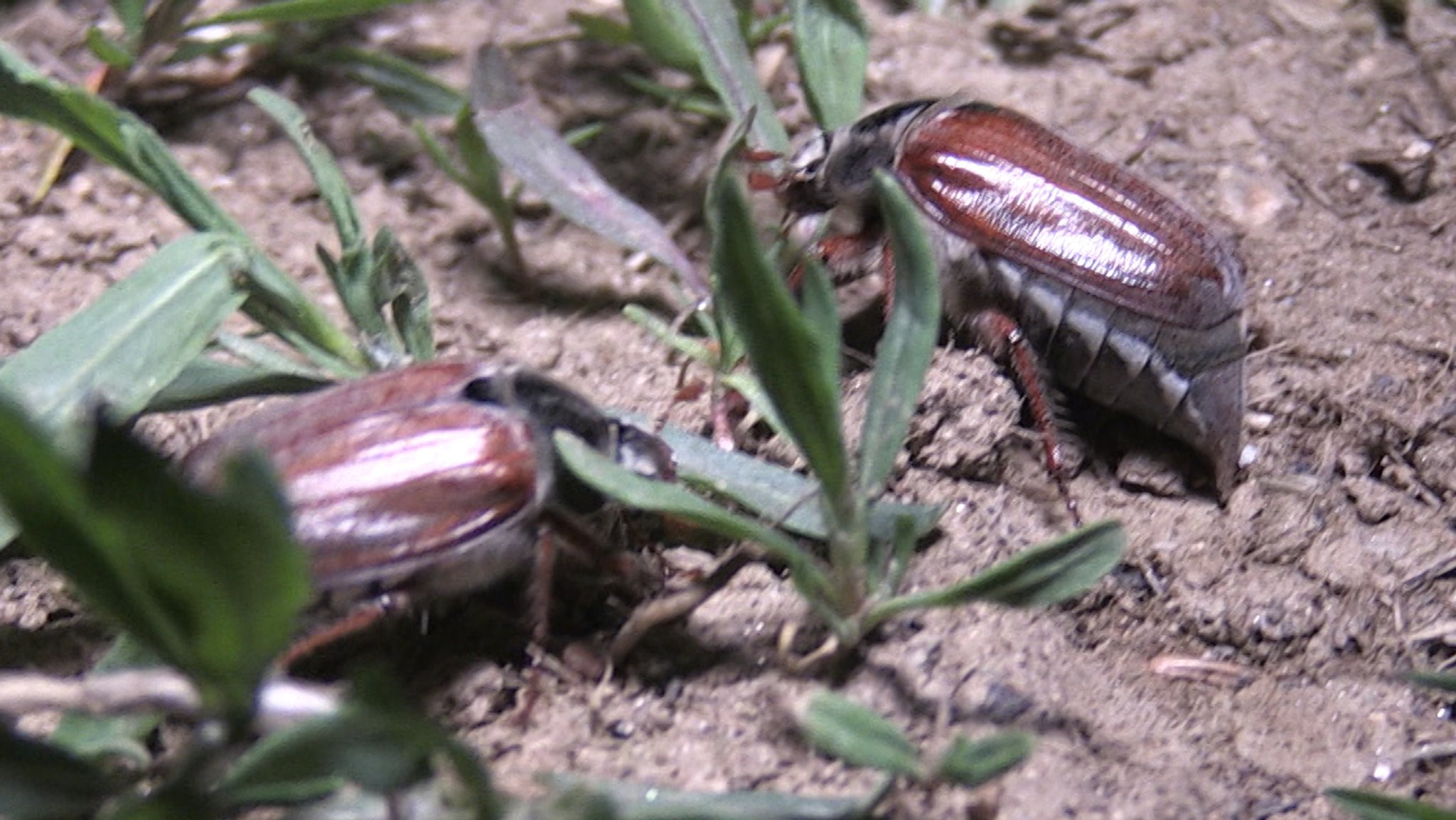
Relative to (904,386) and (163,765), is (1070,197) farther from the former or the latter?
(163,765)

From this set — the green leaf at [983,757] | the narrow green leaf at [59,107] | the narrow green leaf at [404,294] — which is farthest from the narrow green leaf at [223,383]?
the green leaf at [983,757]

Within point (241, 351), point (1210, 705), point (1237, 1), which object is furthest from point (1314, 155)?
point (241, 351)

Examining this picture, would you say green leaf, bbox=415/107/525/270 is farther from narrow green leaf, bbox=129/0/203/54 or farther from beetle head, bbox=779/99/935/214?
narrow green leaf, bbox=129/0/203/54

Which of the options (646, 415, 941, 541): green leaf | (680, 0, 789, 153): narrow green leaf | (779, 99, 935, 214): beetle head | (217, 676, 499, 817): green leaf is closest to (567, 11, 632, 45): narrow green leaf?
(680, 0, 789, 153): narrow green leaf

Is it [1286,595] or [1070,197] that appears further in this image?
[1070,197]

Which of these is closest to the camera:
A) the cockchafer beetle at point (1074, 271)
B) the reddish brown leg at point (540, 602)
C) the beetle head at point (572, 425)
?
the reddish brown leg at point (540, 602)

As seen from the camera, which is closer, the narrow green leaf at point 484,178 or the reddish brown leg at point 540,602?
the reddish brown leg at point 540,602

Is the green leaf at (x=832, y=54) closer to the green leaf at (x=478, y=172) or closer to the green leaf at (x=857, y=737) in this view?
the green leaf at (x=478, y=172)
